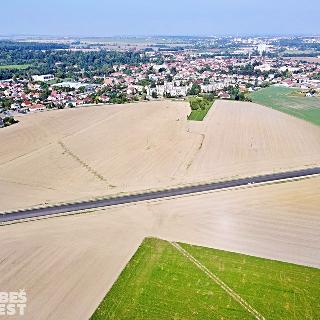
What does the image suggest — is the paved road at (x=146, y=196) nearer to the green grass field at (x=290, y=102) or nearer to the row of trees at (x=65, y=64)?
the green grass field at (x=290, y=102)

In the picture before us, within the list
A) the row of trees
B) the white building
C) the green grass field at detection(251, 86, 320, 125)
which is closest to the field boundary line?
the green grass field at detection(251, 86, 320, 125)

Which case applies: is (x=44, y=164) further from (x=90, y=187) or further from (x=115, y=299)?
(x=115, y=299)

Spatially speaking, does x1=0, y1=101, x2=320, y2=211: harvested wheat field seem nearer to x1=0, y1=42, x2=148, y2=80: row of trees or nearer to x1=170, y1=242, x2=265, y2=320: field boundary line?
x1=170, y1=242, x2=265, y2=320: field boundary line

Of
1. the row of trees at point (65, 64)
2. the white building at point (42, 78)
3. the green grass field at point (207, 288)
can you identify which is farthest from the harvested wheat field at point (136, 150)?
the row of trees at point (65, 64)

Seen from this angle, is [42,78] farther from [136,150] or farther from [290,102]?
[136,150]

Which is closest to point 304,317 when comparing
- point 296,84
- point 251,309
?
point 251,309
